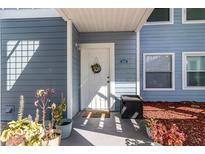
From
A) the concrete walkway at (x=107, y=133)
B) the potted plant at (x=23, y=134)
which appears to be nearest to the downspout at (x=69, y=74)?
the concrete walkway at (x=107, y=133)

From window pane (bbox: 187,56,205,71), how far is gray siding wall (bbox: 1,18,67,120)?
469 cm

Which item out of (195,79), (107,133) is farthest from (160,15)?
(107,133)

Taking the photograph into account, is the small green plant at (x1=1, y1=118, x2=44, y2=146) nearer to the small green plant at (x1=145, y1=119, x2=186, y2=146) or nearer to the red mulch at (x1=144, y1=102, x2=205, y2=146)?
the small green plant at (x1=145, y1=119, x2=186, y2=146)

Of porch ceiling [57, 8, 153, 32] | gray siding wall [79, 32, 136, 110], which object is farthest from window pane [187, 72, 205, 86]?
porch ceiling [57, 8, 153, 32]

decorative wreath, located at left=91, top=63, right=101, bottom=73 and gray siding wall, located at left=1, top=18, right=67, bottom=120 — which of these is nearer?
gray siding wall, located at left=1, top=18, right=67, bottom=120

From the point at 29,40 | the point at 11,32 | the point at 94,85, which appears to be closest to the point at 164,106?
the point at 94,85

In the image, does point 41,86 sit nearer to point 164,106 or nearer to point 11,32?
point 11,32

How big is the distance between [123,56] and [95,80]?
1137mm

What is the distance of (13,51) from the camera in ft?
16.8

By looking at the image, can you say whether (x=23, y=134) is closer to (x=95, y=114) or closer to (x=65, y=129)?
(x=65, y=129)

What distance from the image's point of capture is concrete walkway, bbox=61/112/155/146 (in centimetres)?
346

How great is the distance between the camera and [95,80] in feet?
20.5

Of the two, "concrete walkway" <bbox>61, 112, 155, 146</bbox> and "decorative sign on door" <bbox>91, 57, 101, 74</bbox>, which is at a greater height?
"decorative sign on door" <bbox>91, 57, 101, 74</bbox>

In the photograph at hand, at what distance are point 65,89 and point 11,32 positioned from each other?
2034 mm
